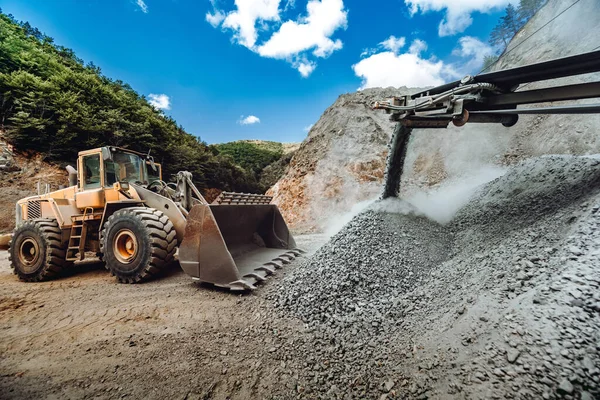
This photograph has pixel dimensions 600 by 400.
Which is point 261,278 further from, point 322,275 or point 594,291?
point 594,291

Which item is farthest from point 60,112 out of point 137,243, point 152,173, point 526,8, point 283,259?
point 526,8

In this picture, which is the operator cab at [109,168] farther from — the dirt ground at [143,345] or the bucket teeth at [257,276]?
the bucket teeth at [257,276]

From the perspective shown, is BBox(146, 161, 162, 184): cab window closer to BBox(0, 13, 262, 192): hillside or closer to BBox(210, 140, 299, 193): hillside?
BBox(0, 13, 262, 192): hillside

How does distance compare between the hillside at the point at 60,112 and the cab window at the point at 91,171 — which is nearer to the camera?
the cab window at the point at 91,171

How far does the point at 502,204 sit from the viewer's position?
13.4 ft

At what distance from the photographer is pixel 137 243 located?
370 centimetres

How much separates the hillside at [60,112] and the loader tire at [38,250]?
865 centimetres

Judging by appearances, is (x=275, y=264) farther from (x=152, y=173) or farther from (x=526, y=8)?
(x=526, y=8)

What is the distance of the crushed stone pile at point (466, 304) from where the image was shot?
1.41 meters

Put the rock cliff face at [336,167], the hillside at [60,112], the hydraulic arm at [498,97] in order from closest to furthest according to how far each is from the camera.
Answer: the hydraulic arm at [498,97] < the hillside at [60,112] < the rock cliff face at [336,167]

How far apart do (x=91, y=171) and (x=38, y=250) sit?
62.4 inches

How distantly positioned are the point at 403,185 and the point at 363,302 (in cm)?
1069

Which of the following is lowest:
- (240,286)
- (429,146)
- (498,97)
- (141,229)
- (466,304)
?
(240,286)

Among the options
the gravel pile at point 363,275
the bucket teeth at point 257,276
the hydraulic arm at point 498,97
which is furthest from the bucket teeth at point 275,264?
the hydraulic arm at point 498,97
